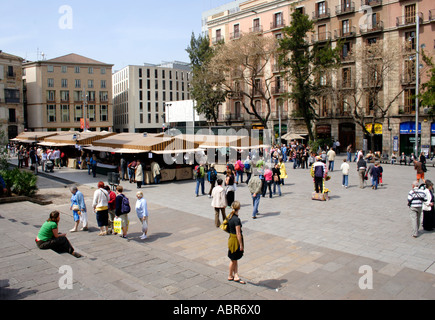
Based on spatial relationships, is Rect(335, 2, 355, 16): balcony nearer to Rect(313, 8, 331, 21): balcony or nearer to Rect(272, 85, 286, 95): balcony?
Rect(313, 8, 331, 21): balcony

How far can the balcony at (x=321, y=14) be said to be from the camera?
43719 millimetres

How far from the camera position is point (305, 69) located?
3994 centimetres

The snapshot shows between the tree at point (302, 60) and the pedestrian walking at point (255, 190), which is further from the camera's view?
the tree at point (302, 60)

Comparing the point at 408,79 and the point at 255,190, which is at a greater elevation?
the point at 408,79

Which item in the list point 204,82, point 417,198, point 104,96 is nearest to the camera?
point 417,198

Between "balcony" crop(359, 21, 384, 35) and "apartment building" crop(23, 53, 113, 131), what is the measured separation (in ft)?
162

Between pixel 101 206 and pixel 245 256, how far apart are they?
441 cm

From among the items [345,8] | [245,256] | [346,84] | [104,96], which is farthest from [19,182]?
[104,96]

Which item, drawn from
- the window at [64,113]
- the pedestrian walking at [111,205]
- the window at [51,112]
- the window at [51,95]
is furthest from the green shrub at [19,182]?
the window at [51,95]

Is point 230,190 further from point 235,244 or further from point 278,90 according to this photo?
point 278,90

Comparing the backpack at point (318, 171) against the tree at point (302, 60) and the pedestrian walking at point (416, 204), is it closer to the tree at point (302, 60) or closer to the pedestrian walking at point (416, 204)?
the pedestrian walking at point (416, 204)

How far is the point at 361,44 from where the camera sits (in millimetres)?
40750

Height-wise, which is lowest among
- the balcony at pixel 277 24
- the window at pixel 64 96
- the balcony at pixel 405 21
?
the window at pixel 64 96

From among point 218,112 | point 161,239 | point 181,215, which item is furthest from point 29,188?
point 218,112
